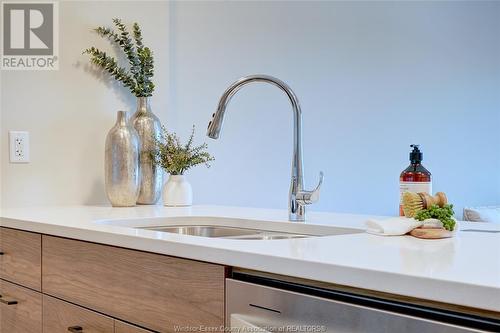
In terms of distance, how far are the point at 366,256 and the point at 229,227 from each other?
0.84 m

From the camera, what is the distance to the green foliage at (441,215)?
1097mm

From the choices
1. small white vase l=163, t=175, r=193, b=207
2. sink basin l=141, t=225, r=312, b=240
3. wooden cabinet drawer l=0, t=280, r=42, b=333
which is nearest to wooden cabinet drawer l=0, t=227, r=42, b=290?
wooden cabinet drawer l=0, t=280, r=42, b=333

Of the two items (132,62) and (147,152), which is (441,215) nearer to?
(147,152)

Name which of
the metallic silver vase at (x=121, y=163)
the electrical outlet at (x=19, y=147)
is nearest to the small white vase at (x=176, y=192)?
the metallic silver vase at (x=121, y=163)

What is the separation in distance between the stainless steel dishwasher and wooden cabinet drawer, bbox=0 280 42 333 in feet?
2.39

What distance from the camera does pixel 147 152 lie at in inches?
83.0

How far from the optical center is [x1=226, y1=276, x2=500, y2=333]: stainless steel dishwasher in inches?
27.8

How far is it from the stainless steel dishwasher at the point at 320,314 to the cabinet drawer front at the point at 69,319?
396 millimetres

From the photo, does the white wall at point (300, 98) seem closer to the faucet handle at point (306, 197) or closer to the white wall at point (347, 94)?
the white wall at point (347, 94)

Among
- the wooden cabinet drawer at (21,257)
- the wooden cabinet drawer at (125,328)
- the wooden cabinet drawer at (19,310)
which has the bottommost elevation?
the wooden cabinet drawer at (19,310)

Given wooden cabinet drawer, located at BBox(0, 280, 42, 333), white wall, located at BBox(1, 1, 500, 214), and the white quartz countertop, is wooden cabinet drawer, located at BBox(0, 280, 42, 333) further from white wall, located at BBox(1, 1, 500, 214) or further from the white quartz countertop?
white wall, located at BBox(1, 1, 500, 214)

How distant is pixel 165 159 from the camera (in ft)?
6.73

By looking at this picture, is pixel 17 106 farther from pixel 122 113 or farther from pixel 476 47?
pixel 476 47

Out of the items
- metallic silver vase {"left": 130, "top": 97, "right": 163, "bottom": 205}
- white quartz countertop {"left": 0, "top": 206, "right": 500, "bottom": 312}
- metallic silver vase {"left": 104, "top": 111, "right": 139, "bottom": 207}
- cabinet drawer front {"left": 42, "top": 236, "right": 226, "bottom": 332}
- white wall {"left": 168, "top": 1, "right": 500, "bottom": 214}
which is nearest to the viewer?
white quartz countertop {"left": 0, "top": 206, "right": 500, "bottom": 312}
